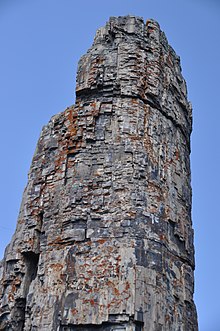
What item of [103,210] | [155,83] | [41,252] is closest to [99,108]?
[155,83]

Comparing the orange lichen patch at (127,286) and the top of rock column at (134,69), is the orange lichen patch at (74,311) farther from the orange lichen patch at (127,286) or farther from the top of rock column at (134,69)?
the top of rock column at (134,69)

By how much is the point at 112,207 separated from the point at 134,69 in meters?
2.78

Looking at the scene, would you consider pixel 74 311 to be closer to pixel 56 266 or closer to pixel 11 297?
pixel 56 266

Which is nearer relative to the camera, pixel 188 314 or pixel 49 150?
pixel 188 314

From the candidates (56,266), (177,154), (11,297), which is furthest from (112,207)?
(11,297)

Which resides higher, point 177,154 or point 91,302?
point 177,154

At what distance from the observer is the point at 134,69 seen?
1064cm

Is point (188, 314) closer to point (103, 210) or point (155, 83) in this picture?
point (103, 210)

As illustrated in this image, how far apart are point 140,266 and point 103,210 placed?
3.55ft

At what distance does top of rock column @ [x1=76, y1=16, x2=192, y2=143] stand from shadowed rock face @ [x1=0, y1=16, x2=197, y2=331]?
20 millimetres

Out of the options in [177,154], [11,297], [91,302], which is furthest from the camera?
[177,154]

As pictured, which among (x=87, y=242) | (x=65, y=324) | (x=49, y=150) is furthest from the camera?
(x=49, y=150)

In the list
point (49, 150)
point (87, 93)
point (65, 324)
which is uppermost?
point (87, 93)

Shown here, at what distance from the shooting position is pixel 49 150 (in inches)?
412
